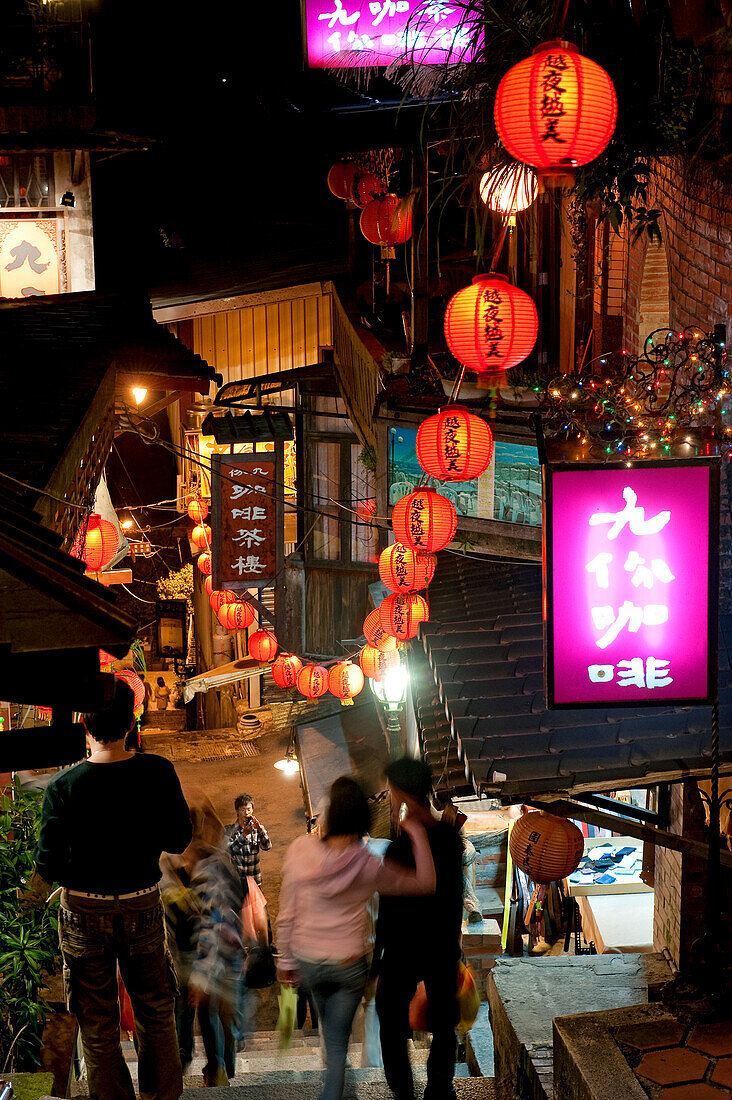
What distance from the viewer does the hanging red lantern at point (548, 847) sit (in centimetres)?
934

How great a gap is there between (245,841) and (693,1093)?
17.3 ft

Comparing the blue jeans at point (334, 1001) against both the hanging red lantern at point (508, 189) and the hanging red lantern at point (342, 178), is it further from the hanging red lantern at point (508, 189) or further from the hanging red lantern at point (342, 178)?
the hanging red lantern at point (342, 178)

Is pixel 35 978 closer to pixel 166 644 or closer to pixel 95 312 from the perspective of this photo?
pixel 95 312

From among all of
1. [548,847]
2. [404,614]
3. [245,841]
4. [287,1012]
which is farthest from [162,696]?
[287,1012]

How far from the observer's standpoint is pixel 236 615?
19.5 m

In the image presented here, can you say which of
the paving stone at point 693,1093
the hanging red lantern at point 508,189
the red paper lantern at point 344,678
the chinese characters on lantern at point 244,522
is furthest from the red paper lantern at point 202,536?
the paving stone at point 693,1093

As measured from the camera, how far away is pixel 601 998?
8.52 m

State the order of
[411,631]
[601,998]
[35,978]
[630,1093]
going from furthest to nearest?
[411,631] < [601,998] < [35,978] < [630,1093]

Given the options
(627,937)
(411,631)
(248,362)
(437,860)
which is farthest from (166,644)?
(437,860)

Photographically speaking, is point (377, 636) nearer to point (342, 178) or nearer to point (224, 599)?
point (224, 599)

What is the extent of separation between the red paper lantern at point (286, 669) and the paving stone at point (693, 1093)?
1340 centimetres

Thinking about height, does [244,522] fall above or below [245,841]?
above

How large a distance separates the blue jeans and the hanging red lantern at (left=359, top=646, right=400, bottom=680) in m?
10.1

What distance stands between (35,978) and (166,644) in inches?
1033
